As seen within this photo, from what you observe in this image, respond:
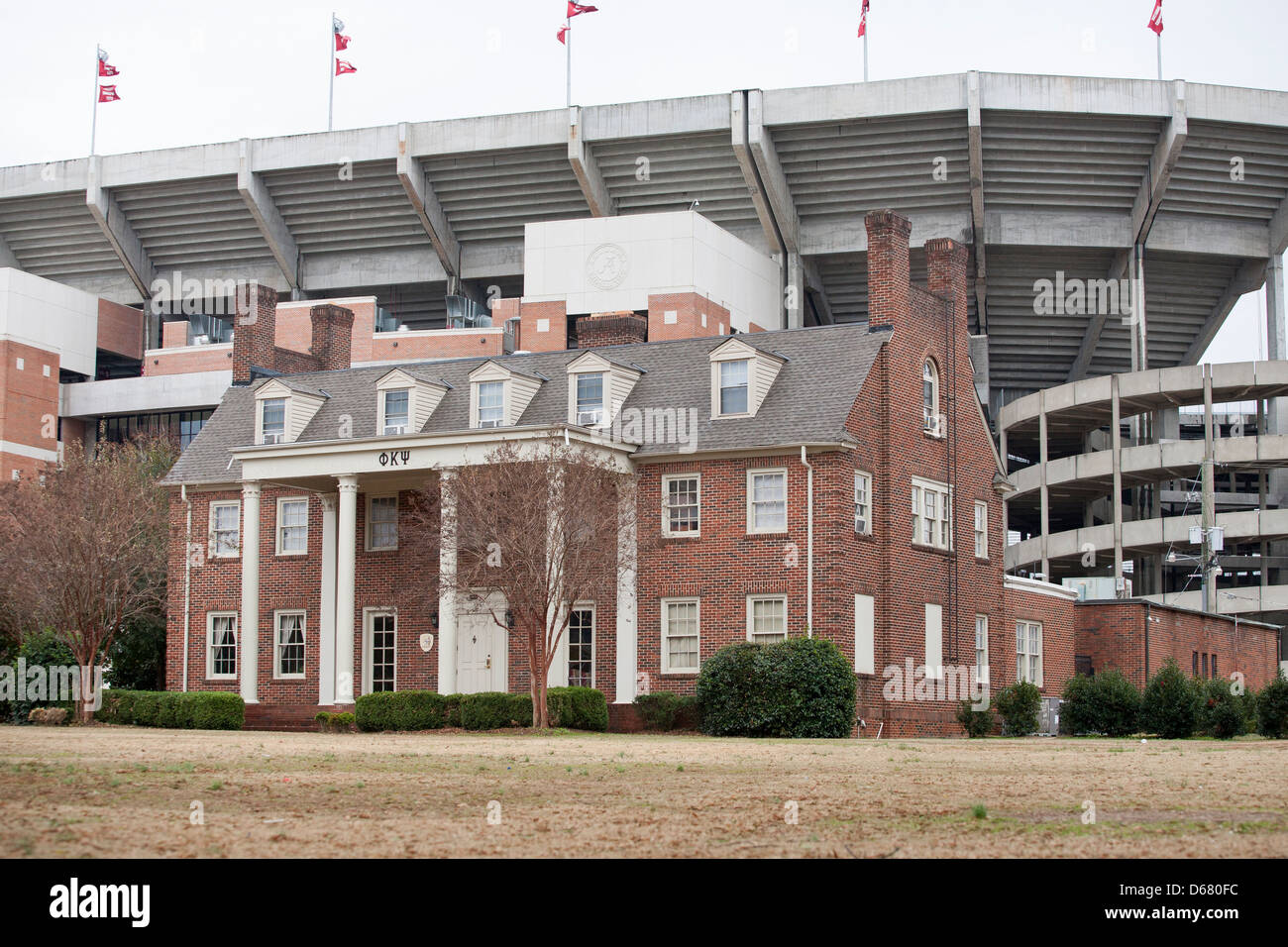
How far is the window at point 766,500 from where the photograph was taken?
38.2m

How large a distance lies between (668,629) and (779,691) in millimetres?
5501

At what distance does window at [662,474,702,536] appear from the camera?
3922 cm

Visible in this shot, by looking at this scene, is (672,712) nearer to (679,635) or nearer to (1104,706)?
(679,635)

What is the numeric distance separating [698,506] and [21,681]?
17.1 m

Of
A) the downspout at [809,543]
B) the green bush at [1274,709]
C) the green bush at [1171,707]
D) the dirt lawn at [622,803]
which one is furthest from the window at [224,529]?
the green bush at [1274,709]

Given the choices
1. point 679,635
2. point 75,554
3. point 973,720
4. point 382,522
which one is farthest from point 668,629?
point 75,554

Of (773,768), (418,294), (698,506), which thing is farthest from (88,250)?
(773,768)

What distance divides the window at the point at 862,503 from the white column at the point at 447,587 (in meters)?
9.49

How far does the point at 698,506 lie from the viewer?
39094mm

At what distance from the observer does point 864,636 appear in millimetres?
38125

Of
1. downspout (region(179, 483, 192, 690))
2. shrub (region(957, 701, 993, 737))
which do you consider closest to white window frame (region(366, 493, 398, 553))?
downspout (region(179, 483, 192, 690))

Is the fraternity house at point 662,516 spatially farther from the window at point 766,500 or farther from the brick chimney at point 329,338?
the brick chimney at point 329,338

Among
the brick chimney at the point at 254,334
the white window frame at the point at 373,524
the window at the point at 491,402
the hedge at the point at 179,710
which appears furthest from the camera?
the brick chimney at the point at 254,334

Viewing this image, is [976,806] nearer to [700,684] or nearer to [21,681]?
[700,684]
